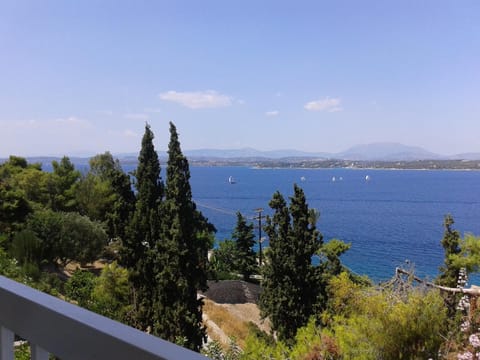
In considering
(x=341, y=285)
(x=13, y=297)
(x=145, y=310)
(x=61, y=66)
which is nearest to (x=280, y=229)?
(x=341, y=285)

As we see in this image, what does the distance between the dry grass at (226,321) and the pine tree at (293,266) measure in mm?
2832

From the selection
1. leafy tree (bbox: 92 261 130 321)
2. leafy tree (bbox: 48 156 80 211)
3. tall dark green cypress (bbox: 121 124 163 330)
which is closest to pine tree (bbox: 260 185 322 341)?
tall dark green cypress (bbox: 121 124 163 330)

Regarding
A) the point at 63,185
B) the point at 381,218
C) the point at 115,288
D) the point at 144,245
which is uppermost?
the point at 63,185

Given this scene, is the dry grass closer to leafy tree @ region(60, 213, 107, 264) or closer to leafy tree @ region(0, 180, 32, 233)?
leafy tree @ region(60, 213, 107, 264)

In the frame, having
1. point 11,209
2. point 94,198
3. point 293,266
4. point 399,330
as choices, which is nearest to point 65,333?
point 399,330

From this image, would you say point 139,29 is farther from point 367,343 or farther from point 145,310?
point 367,343

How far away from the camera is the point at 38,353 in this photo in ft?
2.29

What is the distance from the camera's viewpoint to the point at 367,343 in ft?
17.6

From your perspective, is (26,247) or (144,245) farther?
(26,247)

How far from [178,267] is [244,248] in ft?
43.9

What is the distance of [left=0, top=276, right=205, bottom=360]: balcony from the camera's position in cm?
53

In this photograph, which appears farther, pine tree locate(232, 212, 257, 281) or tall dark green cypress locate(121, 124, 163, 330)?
pine tree locate(232, 212, 257, 281)

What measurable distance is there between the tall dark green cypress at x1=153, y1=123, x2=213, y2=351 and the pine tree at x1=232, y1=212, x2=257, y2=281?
1203 cm

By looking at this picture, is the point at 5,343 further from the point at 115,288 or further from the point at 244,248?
the point at 244,248
